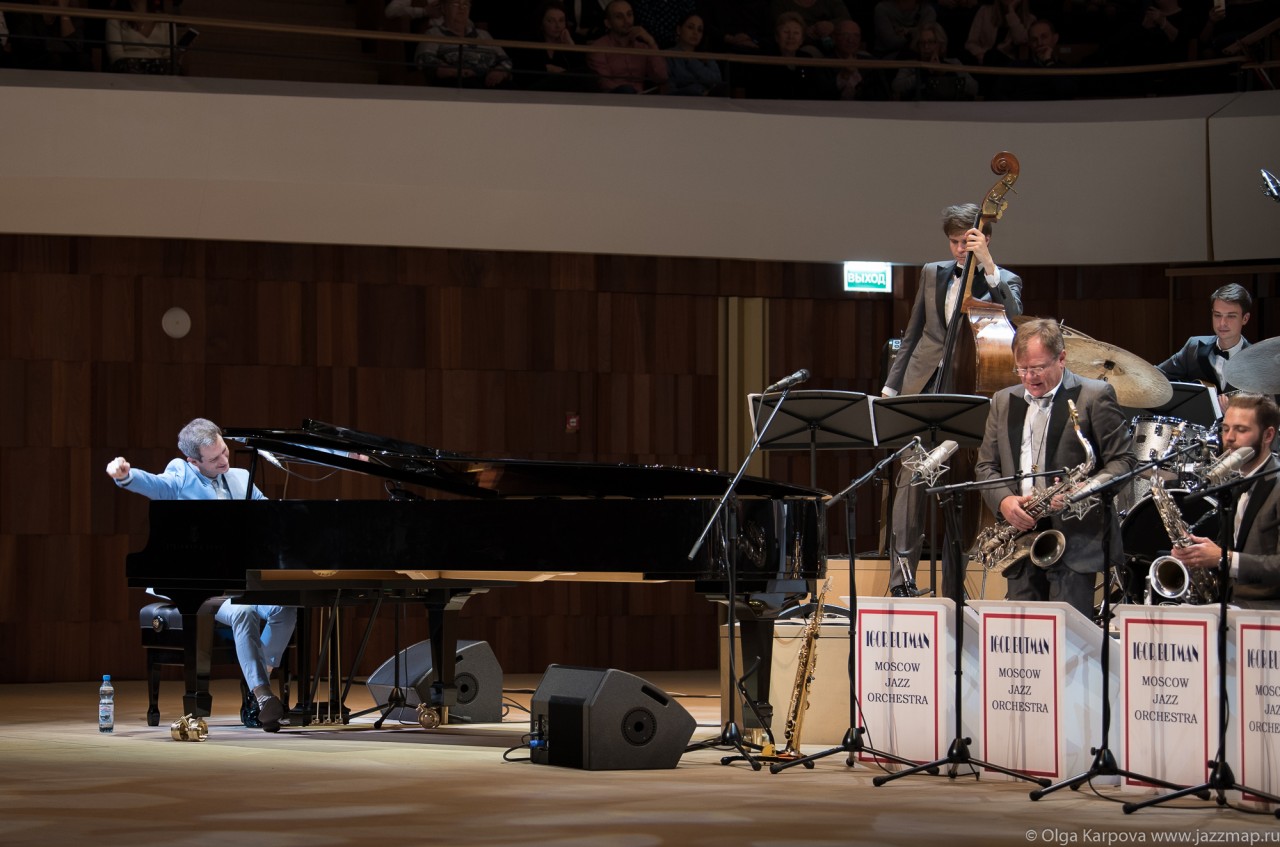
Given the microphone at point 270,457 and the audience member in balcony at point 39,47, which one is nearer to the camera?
the microphone at point 270,457

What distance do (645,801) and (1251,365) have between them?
3.51 metres

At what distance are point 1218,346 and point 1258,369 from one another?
2.73ft

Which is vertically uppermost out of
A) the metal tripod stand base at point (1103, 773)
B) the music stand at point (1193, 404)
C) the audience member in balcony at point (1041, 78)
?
the audience member in balcony at point (1041, 78)

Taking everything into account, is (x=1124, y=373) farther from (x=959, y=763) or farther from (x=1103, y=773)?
(x=1103, y=773)

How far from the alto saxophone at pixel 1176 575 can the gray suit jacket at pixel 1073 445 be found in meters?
0.15

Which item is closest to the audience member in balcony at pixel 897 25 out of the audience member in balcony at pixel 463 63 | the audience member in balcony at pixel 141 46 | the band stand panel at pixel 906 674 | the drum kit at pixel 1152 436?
the audience member in balcony at pixel 463 63

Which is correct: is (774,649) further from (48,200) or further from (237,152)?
(48,200)

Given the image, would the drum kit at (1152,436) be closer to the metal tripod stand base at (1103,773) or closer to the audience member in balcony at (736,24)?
the metal tripod stand base at (1103,773)

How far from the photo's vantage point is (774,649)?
621cm

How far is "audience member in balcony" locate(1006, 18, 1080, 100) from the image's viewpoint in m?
9.80

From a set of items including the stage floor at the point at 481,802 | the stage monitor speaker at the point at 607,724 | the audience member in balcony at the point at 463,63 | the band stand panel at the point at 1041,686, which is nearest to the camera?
the stage floor at the point at 481,802

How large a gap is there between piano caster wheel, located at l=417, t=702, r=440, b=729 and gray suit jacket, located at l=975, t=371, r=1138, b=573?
8.29 ft

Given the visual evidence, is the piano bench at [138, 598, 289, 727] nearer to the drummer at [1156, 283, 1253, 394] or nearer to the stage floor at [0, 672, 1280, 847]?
the stage floor at [0, 672, 1280, 847]

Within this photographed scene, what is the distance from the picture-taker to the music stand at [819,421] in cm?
598
